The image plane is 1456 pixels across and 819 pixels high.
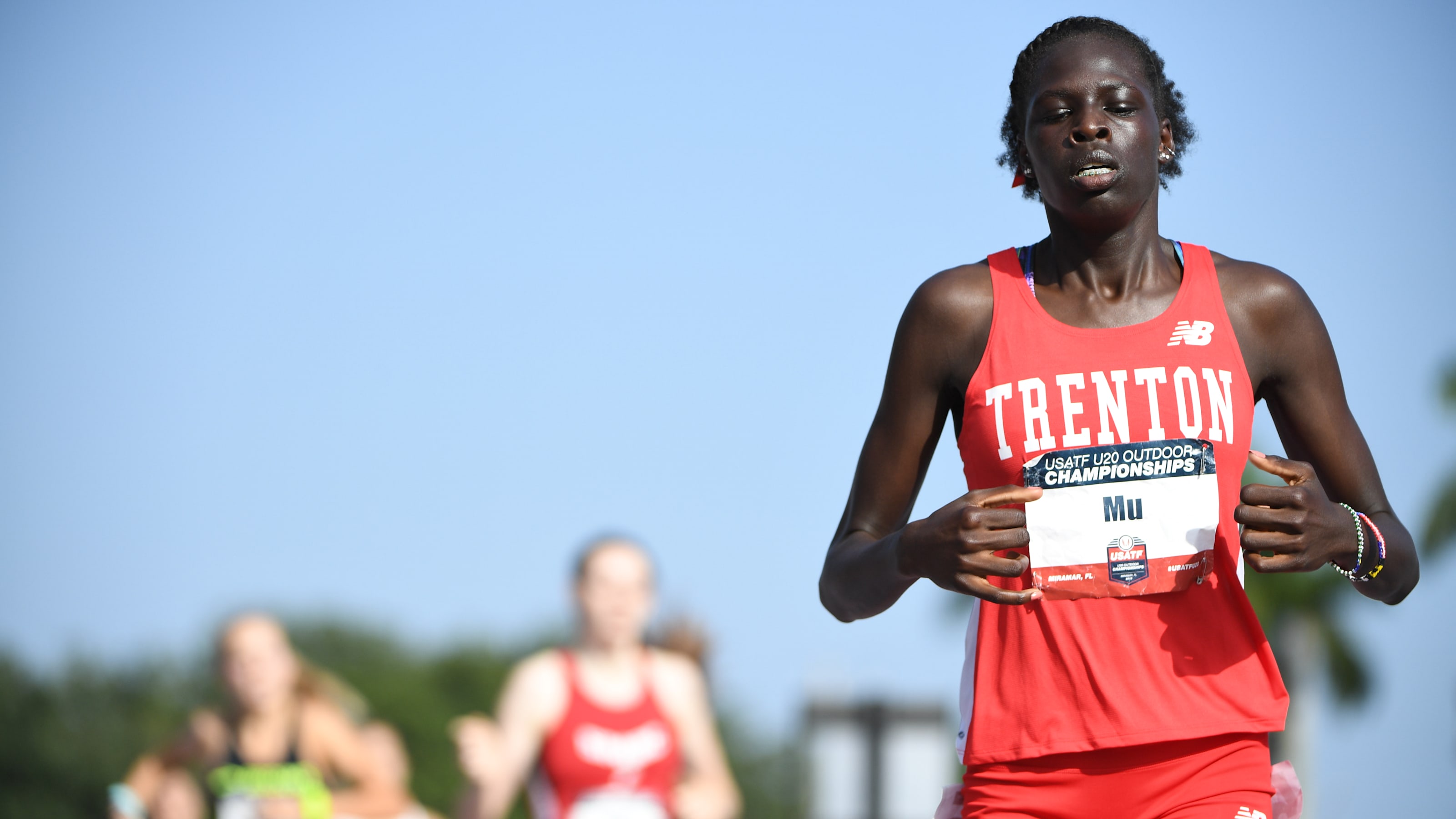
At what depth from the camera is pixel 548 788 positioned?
18.2 ft

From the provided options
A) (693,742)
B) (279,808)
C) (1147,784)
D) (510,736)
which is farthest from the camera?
(279,808)

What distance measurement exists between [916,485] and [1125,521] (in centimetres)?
50

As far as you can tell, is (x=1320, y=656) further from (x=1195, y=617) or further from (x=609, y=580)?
(x=1195, y=617)

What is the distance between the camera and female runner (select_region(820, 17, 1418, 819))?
2439mm

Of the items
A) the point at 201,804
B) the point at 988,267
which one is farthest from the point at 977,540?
the point at 201,804

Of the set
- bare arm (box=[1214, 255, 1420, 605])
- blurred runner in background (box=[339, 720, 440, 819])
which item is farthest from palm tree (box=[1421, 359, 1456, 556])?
bare arm (box=[1214, 255, 1420, 605])

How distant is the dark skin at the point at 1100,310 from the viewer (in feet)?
8.68

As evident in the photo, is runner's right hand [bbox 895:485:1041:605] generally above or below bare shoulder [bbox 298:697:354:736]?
above

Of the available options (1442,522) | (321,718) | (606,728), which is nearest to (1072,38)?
(606,728)

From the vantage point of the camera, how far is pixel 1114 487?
97.8 inches

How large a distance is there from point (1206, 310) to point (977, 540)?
0.64 metres

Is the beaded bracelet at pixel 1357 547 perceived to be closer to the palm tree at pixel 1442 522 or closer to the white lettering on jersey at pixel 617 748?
the white lettering on jersey at pixel 617 748

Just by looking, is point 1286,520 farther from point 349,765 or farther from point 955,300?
point 349,765

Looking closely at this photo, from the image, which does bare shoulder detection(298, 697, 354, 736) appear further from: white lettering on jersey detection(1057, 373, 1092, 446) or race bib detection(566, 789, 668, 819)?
white lettering on jersey detection(1057, 373, 1092, 446)
